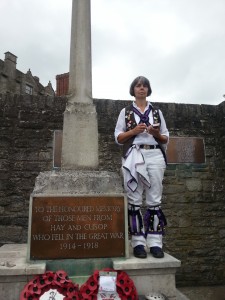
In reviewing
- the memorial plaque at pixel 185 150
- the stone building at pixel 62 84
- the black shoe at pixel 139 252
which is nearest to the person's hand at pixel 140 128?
the black shoe at pixel 139 252

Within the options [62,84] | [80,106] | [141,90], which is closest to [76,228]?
[80,106]

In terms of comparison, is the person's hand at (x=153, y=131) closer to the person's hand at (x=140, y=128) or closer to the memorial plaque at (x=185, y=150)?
the person's hand at (x=140, y=128)

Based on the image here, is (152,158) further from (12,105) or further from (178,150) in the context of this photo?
(12,105)

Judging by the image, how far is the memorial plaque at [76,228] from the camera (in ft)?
8.56

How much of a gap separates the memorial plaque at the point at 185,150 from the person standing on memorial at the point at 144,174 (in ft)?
8.98

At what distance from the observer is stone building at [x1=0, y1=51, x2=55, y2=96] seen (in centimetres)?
2350

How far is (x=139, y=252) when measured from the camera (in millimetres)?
2719

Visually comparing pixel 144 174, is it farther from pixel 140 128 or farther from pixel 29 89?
pixel 29 89

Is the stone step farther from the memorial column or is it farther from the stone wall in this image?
the stone wall

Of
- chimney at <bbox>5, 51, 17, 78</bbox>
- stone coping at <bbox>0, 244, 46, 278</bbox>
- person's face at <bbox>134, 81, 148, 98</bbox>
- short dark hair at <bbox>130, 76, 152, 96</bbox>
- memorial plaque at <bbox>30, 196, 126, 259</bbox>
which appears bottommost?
stone coping at <bbox>0, 244, 46, 278</bbox>

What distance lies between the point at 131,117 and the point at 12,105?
3197 mm

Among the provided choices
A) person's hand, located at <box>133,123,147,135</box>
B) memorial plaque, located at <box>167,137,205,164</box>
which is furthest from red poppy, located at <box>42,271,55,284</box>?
memorial plaque, located at <box>167,137,205,164</box>

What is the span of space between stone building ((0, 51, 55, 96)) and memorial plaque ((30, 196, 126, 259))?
2122 centimetres

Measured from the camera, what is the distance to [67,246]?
2621mm
